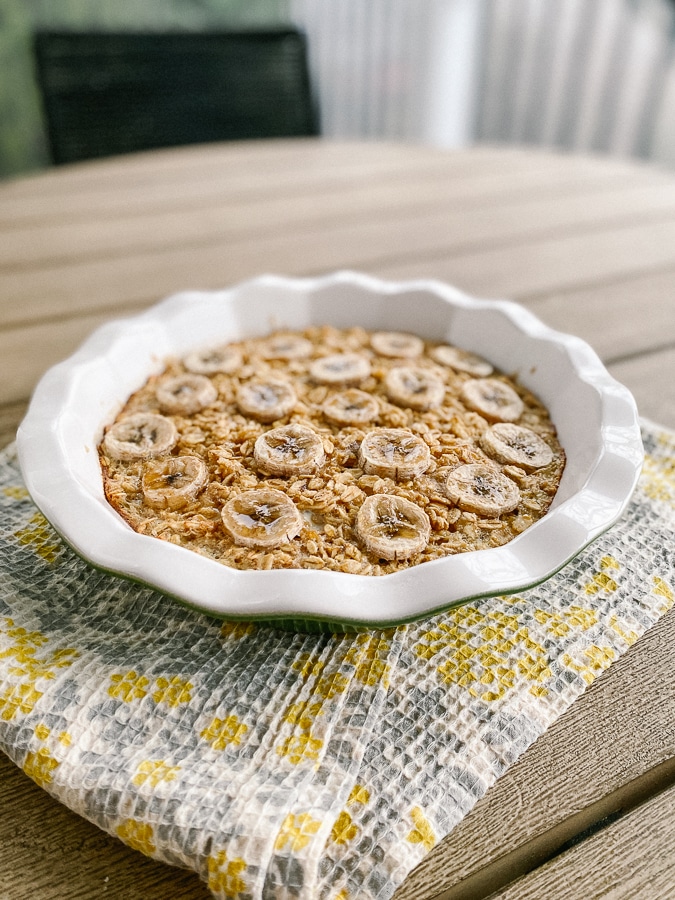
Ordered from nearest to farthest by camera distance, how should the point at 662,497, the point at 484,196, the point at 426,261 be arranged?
the point at 662,497, the point at 426,261, the point at 484,196

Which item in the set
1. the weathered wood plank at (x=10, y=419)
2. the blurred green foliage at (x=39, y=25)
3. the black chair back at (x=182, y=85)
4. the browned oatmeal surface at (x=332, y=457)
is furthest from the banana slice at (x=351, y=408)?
the blurred green foliage at (x=39, y=25)

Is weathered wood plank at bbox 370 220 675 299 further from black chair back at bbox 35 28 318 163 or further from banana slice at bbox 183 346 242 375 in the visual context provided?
black chair back at bbox 35 28 318 163

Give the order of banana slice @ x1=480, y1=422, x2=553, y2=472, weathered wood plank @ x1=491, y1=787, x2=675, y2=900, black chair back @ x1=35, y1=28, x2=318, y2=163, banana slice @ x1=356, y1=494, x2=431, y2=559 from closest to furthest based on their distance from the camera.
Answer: weathered wood plank @ x1=491, y1=787, x2=675, y2=900 < banana slice @ x1=356, y1=494, x2=431, y2=559 < banana slice @ x1=480, y1=422, x2=553, y2=472 < black chair back @ x1=35, y1=28, x2=318, y2=163

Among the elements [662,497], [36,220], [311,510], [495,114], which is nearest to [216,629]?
[311,510]

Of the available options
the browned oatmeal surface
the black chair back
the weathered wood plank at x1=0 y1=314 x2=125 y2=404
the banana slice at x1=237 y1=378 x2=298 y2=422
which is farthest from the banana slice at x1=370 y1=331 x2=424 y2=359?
the black chair back

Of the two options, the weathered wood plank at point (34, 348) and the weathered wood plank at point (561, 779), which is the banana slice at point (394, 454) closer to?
the weathered wood plank at point (561, 779)

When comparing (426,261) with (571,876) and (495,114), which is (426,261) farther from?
(495,114)

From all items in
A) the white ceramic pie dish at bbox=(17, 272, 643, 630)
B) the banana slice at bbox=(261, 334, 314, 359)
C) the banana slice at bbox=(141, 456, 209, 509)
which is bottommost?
the banana slice at bbox=(141, 456, 209, 509)

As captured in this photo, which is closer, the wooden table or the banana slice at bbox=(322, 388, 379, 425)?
the wooden table
